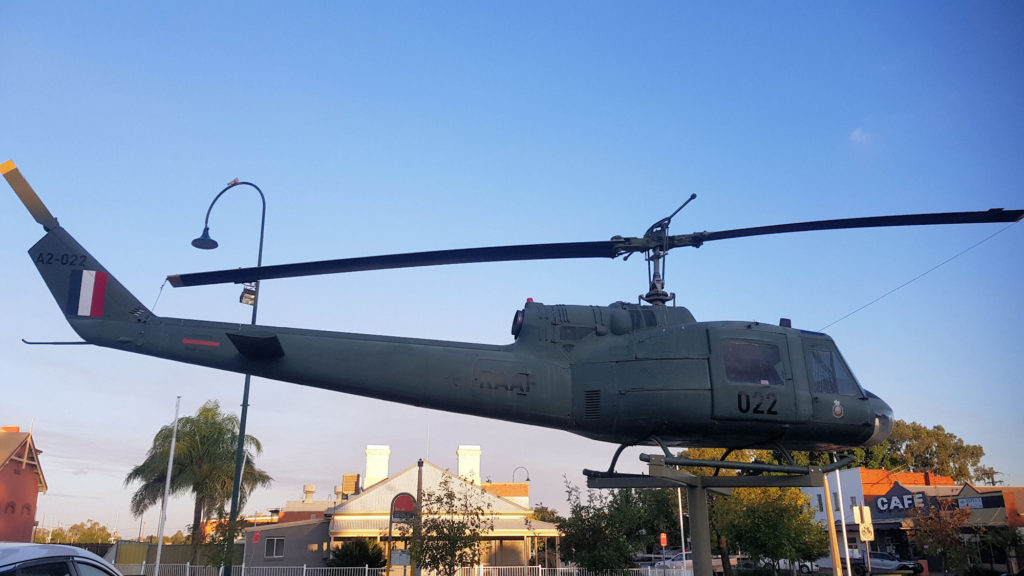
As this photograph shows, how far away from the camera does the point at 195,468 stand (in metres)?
37.2

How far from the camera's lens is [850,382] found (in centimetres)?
1169

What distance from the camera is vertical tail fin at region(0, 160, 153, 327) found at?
36.0ft

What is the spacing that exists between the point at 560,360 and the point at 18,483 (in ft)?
162

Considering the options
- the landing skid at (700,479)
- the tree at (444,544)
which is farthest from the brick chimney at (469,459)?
the landing skid at (700,479)

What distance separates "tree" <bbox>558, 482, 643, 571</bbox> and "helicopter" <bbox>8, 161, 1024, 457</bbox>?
782 inches

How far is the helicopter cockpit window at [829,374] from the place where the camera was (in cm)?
1143

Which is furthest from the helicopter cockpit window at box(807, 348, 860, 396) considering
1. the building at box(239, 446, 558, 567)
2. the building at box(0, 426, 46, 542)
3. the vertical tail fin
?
the building at box(0, 426, 46, 542)

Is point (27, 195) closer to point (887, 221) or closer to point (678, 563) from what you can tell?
point (887, 221)

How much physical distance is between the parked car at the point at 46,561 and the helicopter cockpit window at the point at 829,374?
33.7 feet

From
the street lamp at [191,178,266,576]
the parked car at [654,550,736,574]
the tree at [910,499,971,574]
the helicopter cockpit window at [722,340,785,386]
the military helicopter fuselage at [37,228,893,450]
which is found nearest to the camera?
the military helicopter fuselage at [37,228,893,450]

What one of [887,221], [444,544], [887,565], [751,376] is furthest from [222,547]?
[887,565]

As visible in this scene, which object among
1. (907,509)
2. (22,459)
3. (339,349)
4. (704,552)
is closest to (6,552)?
(339,349)

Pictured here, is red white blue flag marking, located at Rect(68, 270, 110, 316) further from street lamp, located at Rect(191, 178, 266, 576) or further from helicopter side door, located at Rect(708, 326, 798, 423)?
helicopter side door, located at Rect(708, 326, 798, 423)

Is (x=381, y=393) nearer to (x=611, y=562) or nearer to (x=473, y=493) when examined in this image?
(x=611, y=562)
